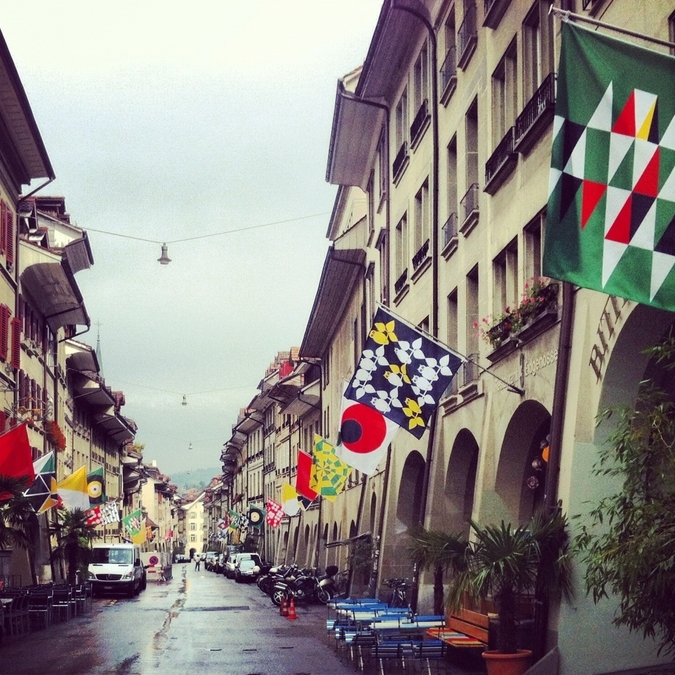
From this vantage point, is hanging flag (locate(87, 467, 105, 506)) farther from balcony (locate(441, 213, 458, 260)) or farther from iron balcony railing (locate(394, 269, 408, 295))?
balcony (locate(441, 213, 458, 260))

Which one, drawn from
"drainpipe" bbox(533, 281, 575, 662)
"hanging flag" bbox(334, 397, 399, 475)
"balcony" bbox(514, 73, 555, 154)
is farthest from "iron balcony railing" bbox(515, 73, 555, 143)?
"hanging flag" bbox(334, 397, 399, 475)

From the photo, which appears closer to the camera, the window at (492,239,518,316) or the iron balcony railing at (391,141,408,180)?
the window at (492,239,518,316)

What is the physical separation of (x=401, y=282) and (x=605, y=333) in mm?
17068

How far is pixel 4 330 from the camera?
3688 centimetres

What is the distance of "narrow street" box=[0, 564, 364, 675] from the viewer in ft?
62.4

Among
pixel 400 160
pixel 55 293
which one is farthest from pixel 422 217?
pixel 55 293

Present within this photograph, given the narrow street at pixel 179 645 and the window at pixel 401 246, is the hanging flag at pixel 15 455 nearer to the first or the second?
the narrow street at pixel 179 645

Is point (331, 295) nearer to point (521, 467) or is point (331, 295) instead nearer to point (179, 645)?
point (179, 645)

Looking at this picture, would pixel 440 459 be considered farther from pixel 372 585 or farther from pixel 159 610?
pixel 159 610

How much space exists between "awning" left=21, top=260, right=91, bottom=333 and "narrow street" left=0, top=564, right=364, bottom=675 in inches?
514

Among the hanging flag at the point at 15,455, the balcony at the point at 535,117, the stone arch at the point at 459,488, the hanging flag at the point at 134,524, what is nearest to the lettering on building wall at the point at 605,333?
the balcony at the point at 535,117

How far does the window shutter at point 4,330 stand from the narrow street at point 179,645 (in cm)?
789

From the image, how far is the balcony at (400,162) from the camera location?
31078mm

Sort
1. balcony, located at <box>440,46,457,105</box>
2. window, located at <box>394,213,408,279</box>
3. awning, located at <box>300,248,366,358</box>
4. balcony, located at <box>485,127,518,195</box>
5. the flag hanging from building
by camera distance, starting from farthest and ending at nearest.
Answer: awning, located at <box>300,248,366,358</box>
window, located at <box>394,213,408,279</box>
balcony, located at <box>440,46,457,105</box>
balcony, located at <box>485,127,518,195</box>
the flag hanging from building
